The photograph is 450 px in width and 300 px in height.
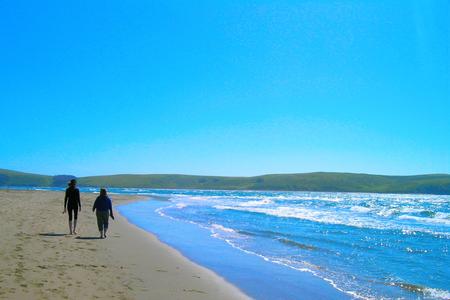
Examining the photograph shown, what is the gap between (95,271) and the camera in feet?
30.6

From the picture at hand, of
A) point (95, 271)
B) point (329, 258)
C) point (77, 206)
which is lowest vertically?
point (329, 258)

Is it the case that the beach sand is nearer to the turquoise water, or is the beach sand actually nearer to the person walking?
the person walking

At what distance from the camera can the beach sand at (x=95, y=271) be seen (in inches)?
298

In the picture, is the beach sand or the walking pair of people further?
the walking pair of people

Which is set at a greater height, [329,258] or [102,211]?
[102,211]

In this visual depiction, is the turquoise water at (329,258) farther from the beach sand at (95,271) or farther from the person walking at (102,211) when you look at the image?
the person walking at (102,211)

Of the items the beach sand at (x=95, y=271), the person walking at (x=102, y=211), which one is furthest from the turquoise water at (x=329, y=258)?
the person walking at (x=102, y=211)

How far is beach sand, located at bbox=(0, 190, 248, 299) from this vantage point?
298 inches

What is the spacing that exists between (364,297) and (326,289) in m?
0.92

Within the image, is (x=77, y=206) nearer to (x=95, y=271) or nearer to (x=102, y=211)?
(x=102, y=211)

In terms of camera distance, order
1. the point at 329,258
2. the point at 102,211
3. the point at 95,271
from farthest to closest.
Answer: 1. the point at 102,211
2. the point at 329,258
3. the point at 95,271

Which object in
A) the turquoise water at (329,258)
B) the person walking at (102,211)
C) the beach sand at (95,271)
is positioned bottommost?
the turquoise water at (329,258)

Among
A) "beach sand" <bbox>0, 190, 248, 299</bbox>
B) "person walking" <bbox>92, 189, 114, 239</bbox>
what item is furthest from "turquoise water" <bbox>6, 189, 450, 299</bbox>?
"person walking" <bbox>92, 189, 114, 239</bbox>

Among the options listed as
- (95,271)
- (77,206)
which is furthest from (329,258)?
(77,206)
